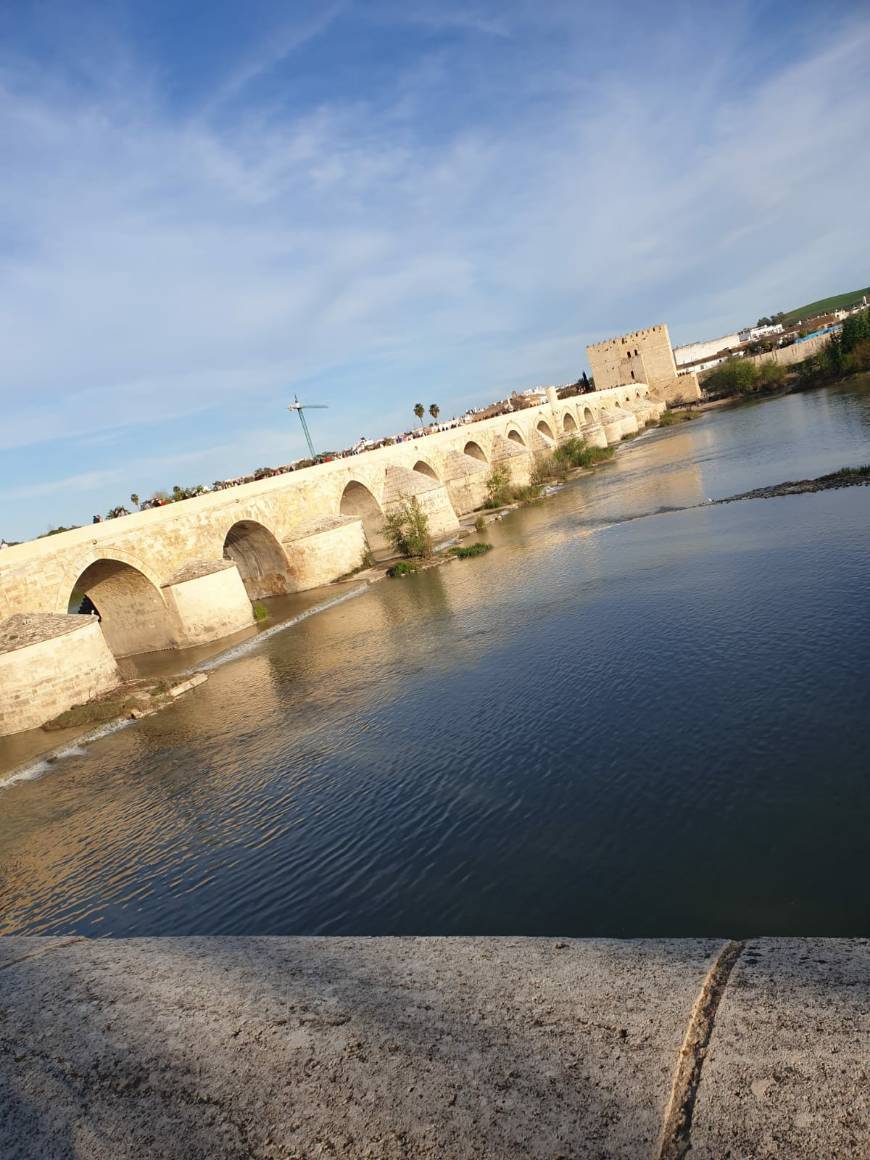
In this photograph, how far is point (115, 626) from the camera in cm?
2030

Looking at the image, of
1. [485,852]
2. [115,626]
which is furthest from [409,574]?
[485,852]

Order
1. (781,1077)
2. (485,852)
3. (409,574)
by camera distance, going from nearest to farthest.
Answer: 1. (781,1077)
2. (485,852)
3. (409,574)

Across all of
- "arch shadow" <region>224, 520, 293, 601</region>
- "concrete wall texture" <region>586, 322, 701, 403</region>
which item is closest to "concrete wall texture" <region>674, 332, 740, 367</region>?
"concrete wall texture" <region>586, 322, 701, 403</region>

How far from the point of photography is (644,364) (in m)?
70.7

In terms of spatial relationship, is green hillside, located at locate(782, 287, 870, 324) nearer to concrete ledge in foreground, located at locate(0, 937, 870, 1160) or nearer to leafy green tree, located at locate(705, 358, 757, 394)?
leafy green tree, located at locate(705, 358, 757, 394)

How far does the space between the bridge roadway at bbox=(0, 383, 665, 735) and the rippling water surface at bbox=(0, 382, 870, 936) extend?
2.66m

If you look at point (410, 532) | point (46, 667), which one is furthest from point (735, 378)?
point (46, 667)

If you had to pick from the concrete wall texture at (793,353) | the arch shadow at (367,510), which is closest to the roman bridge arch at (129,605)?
the arch shadow at (367,510)

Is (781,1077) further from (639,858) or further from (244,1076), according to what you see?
(639,858)

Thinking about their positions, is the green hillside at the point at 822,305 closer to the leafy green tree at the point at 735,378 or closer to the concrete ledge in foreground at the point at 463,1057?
the leafy green tree at the point at 735,378

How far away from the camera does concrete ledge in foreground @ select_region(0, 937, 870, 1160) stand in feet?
6.80

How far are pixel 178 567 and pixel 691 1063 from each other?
18931 millimetres

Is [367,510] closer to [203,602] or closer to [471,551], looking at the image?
[471,551]

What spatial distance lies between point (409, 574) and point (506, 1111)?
68.4 ft
